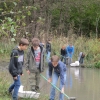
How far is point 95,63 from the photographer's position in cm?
1894

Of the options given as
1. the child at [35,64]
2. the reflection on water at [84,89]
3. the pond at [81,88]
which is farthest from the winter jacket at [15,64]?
the reflection on water at [84,89]

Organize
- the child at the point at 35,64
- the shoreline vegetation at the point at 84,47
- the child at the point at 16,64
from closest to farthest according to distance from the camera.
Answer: the child at the point at 16,64, the child at the point at 35,64, the shoreline vegetation at the point at 84,47

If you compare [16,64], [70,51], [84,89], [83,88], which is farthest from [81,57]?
[16,64]

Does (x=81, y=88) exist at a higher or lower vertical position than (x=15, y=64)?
lower

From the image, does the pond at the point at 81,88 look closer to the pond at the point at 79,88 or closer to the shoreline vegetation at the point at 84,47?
the pond at the point at 79,88

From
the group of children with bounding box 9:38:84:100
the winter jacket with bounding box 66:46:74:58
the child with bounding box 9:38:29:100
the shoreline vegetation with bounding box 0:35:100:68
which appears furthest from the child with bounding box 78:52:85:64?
the child with bounding box 9:38:29:100

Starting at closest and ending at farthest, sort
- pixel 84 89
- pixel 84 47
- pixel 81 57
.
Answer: pixel 84 89, pixel 81 57, pixel 84 47

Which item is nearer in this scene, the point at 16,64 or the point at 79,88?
the point at 16,64

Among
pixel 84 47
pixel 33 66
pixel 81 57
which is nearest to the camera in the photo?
pixel 33 66

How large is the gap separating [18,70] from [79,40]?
49.7 ft

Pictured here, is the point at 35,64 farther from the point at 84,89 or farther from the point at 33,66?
the point at 84,89

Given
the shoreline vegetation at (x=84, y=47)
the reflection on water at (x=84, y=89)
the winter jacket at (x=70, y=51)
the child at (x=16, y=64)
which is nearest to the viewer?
the child at (x=16, y=64)

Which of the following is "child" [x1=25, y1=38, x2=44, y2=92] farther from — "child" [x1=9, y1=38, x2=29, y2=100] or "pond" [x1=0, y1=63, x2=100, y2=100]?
"child" [x1=9, y1=38, x2=29, y2=100]

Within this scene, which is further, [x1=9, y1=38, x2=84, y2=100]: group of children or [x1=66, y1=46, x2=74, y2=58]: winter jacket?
→ [x1=66, y1=46, x2=74, y2=58]: winter jacket
